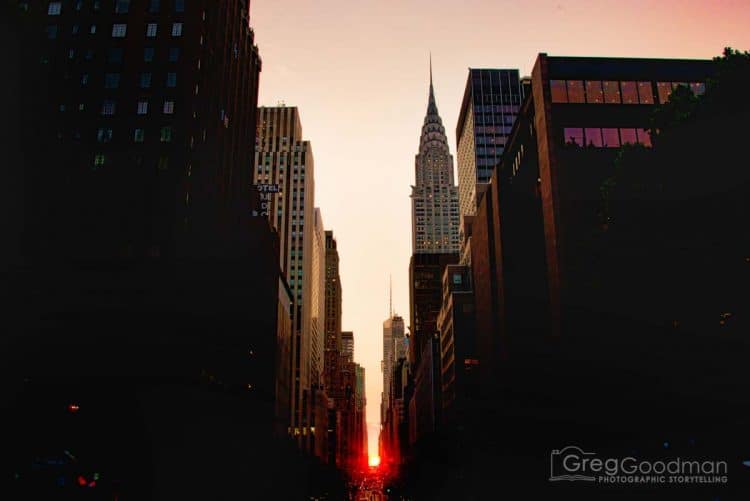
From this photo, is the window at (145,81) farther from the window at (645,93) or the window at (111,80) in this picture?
the window at (645,93)

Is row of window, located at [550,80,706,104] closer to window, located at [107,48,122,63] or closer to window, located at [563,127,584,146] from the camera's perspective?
A: window, located at [563,127,584,146]

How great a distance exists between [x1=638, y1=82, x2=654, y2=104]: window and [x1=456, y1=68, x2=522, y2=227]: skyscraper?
11434 cm

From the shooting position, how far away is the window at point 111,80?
73125 millimetres

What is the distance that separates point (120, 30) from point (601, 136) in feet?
187

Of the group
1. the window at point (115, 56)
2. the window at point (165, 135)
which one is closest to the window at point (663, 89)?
the window at point (165, 135)

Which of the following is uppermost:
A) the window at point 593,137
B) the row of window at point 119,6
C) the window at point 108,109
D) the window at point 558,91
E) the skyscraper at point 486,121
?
the skyscraper at point 486,121

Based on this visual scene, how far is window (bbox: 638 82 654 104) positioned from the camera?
5984cm

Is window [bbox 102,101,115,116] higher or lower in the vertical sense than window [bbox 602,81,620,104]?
higher

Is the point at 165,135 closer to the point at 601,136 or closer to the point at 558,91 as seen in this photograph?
the point at 558,91

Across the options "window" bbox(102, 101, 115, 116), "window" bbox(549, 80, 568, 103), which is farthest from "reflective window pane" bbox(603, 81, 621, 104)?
"window" bbox(102, 101, 115, 116)

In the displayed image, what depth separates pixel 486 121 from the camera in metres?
188

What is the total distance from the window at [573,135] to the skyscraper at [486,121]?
117383mm

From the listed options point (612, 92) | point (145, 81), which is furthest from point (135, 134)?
point (612, 92)

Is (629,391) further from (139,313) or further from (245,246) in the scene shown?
(245,246)
